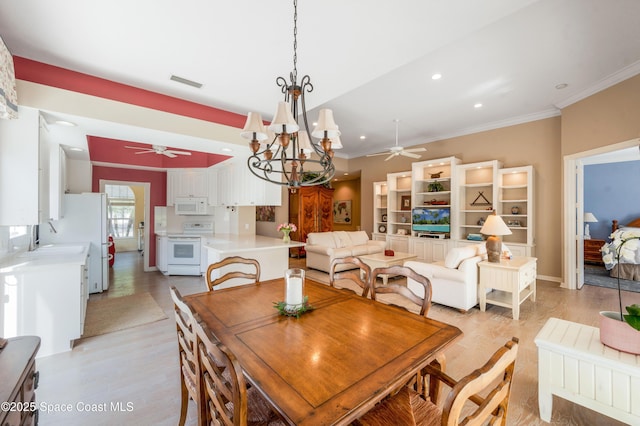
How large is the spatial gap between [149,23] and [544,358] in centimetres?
370

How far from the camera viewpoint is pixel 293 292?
1612 mm

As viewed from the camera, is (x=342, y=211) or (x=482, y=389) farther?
(x=342, y=211)

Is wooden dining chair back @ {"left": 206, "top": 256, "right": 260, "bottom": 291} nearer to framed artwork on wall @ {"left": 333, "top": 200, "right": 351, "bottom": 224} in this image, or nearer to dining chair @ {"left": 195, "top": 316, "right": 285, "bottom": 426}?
dining chair @ {"left": 195, "top": 316, "right": 285, "bottom": 426}

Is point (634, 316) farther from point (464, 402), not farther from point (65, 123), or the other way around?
point (65, 123)

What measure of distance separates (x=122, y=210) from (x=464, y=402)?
11391 mm

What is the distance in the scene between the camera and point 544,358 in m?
1.80

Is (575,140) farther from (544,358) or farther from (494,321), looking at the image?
(544,358)

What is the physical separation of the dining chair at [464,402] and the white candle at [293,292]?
0.67 metres

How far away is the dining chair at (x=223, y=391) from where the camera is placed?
2.78 feet

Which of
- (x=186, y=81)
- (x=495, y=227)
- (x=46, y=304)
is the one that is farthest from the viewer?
(x=495, y=227)

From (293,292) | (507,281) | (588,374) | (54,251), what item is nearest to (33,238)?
(54,251)

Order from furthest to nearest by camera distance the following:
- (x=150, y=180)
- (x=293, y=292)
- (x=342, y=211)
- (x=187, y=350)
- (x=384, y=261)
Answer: (x=342, y=211) < (x=150, y=180) < (x=384, y=261) < (x=293, y=292) < (x=187, y=350)

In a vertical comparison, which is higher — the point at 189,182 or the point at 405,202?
the point at 189,182

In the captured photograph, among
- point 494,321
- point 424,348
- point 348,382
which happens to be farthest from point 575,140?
point 348,382
